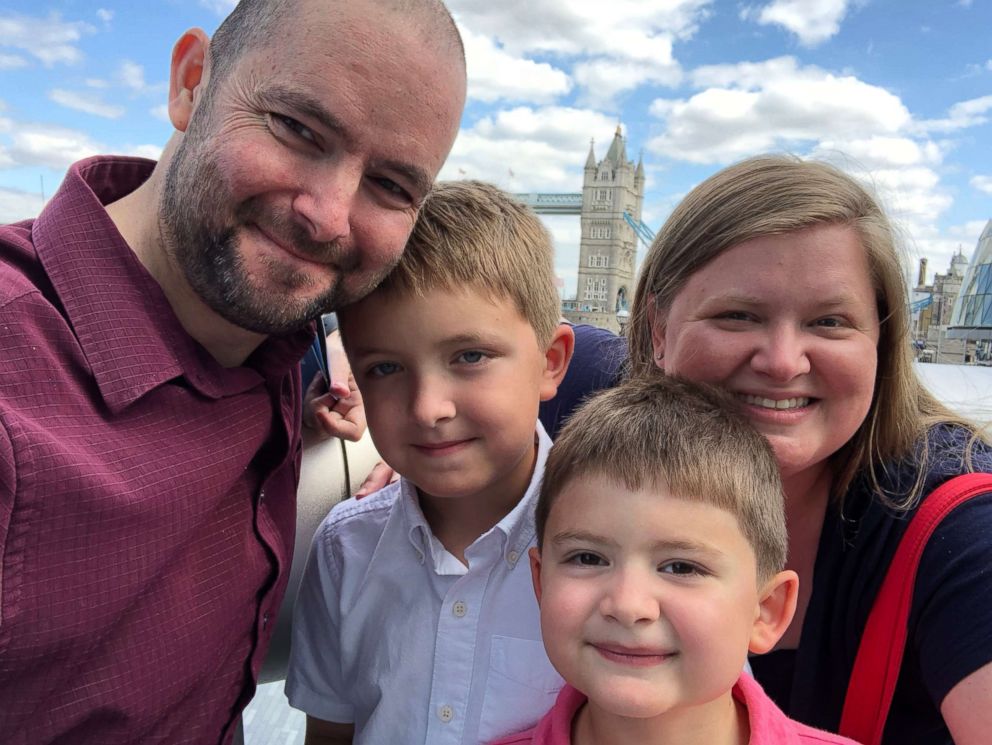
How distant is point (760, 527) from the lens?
39.3 inches

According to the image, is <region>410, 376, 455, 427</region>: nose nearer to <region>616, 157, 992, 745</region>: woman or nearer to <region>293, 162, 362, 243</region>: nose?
<region>293, 162, 362, 243</region>: nose

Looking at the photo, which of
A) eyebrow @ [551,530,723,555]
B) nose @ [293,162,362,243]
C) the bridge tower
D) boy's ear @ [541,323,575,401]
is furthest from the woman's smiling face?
the bridge tower

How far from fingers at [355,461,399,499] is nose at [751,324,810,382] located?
844 millimetres

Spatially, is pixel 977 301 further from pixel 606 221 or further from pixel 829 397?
pixel 829 397

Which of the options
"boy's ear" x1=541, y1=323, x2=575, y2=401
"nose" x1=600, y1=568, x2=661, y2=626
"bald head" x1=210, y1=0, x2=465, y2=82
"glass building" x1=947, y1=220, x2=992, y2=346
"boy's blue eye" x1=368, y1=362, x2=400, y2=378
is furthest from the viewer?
"glass building" x1=947, y1=220, x2=992, y2=346

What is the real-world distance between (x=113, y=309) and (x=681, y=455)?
2.68 ft

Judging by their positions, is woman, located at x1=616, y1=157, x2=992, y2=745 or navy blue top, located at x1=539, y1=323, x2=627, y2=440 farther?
navy blue top, located at x1=539, y1=323, x2=627, y2=440

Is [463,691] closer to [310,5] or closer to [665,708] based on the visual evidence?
[665,708]

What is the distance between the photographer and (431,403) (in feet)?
3.74

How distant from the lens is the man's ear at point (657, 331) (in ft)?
4.65

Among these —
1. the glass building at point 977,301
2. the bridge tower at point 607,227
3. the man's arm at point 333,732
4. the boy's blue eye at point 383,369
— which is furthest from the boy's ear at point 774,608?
the bridge tower at point 607,227

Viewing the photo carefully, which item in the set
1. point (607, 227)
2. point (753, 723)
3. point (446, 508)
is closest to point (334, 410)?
point (446, 508)

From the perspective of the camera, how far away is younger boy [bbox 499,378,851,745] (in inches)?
35.8

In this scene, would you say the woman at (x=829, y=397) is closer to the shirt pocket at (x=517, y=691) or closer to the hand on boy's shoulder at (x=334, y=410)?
the shirt pocket at (x=517, y=691)
